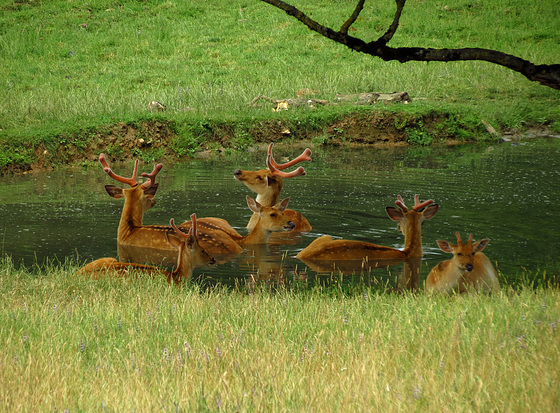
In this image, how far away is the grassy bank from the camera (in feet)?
59.3

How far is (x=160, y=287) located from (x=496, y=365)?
3634mm

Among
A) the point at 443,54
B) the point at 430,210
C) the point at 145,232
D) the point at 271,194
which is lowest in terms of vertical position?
the point at 145,232

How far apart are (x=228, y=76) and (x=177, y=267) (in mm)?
17876

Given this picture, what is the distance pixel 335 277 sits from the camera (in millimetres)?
8445

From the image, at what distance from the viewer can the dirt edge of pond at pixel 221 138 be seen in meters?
16.7

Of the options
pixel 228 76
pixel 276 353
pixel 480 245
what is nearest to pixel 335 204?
pixel 480 245

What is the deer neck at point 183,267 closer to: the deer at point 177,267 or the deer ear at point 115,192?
the deer at point 177,267

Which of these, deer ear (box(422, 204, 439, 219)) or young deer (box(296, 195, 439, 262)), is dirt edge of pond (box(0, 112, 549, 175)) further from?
deer ear (box(422, 204, 439, 219))

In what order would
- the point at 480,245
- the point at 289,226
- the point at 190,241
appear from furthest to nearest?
the point at 289,226, the point at 190,241, the point at 480,245

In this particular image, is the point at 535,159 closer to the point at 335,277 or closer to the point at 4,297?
the point at 335,277

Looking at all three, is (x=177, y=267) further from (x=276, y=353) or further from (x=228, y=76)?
(x=228, y=76)

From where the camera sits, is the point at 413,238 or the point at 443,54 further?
the point at 413,238

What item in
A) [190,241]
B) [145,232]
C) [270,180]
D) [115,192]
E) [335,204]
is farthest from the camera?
[335,204]

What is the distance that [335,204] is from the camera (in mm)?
12281
